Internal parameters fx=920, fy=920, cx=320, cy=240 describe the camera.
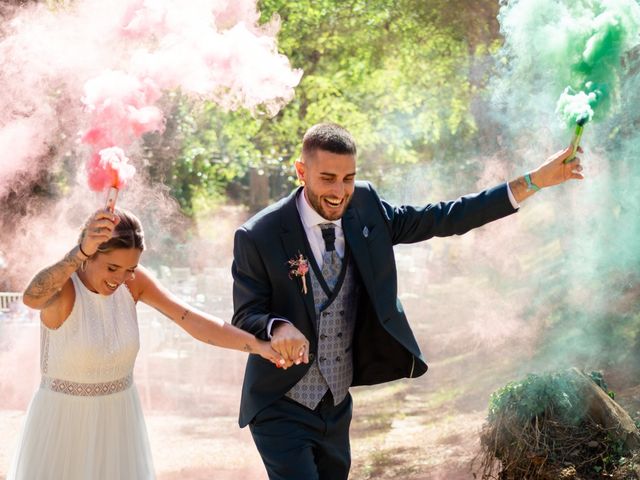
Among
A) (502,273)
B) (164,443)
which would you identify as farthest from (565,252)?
(164,443)

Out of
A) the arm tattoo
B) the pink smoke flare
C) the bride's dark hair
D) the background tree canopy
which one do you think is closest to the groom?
the bride's dark hair

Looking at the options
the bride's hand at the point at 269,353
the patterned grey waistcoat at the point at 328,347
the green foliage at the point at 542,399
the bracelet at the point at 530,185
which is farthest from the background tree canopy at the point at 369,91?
the bride's hand at the point at 269,353

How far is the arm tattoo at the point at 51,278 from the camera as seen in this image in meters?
3.23

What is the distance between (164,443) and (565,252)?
3.71 m

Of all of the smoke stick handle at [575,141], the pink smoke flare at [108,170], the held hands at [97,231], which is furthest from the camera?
the smoke stick handle at [575,141]

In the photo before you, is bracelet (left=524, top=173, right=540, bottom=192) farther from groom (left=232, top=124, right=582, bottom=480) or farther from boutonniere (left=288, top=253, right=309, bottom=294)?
boutonniere (left=288, top=253, right=309, bottom=294)

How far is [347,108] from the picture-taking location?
1241 centimetres

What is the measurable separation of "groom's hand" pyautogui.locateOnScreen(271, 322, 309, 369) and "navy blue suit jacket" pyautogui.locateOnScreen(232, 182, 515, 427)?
0.60 feet

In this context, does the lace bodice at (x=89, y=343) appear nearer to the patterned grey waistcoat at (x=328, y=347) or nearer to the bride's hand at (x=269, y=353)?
the bride's hand at (x=269, y=353)

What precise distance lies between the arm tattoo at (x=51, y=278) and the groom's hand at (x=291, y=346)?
777 mm

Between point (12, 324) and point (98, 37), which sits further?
point (12, 324)

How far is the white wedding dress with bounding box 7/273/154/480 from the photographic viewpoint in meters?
3.41

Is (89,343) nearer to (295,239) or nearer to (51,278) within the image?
(51,278)

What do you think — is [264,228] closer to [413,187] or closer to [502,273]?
[502,273]
